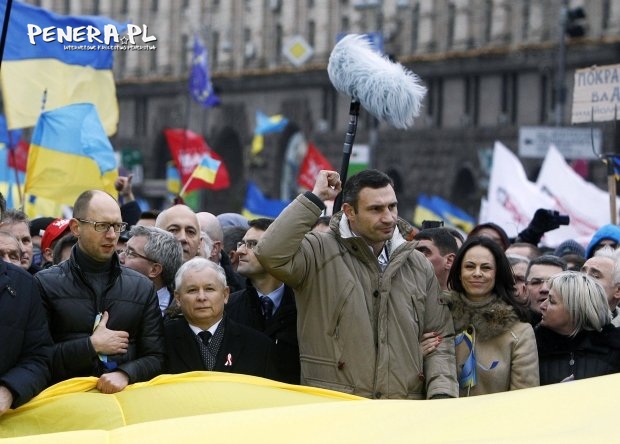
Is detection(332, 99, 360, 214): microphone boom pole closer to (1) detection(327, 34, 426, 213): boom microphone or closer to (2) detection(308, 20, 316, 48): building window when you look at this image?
(1) detection(327, 34, 426, 213): boom microphone

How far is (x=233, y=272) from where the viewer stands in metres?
10.1

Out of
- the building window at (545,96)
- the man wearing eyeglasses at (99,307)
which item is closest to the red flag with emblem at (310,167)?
the man wearing eyeglasses at (99,307)

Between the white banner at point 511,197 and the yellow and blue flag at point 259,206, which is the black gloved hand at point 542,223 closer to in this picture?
the white banner at point 511,197

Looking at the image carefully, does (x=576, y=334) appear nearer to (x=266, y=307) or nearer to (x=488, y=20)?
(x=266, y=307)

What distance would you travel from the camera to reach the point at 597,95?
1402 centimetres

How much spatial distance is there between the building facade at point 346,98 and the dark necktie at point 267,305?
28.4 meters

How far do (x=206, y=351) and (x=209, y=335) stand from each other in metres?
0.08

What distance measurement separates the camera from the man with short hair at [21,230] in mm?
9406

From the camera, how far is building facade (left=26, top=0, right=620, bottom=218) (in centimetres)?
5019

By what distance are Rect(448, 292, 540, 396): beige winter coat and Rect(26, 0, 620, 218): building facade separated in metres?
28.8

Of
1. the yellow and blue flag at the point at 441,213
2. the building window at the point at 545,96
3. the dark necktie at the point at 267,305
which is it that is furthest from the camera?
the building window at the point at 545,96

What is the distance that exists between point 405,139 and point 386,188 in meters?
49.7

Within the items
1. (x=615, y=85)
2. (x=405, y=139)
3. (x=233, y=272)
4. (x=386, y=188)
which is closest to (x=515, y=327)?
(x=386, y=188)

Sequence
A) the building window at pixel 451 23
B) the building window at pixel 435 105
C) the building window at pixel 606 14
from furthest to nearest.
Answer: the building window at pixel 451 23 < the building window at pixel 435 105 < the building window at pixel 606 14
